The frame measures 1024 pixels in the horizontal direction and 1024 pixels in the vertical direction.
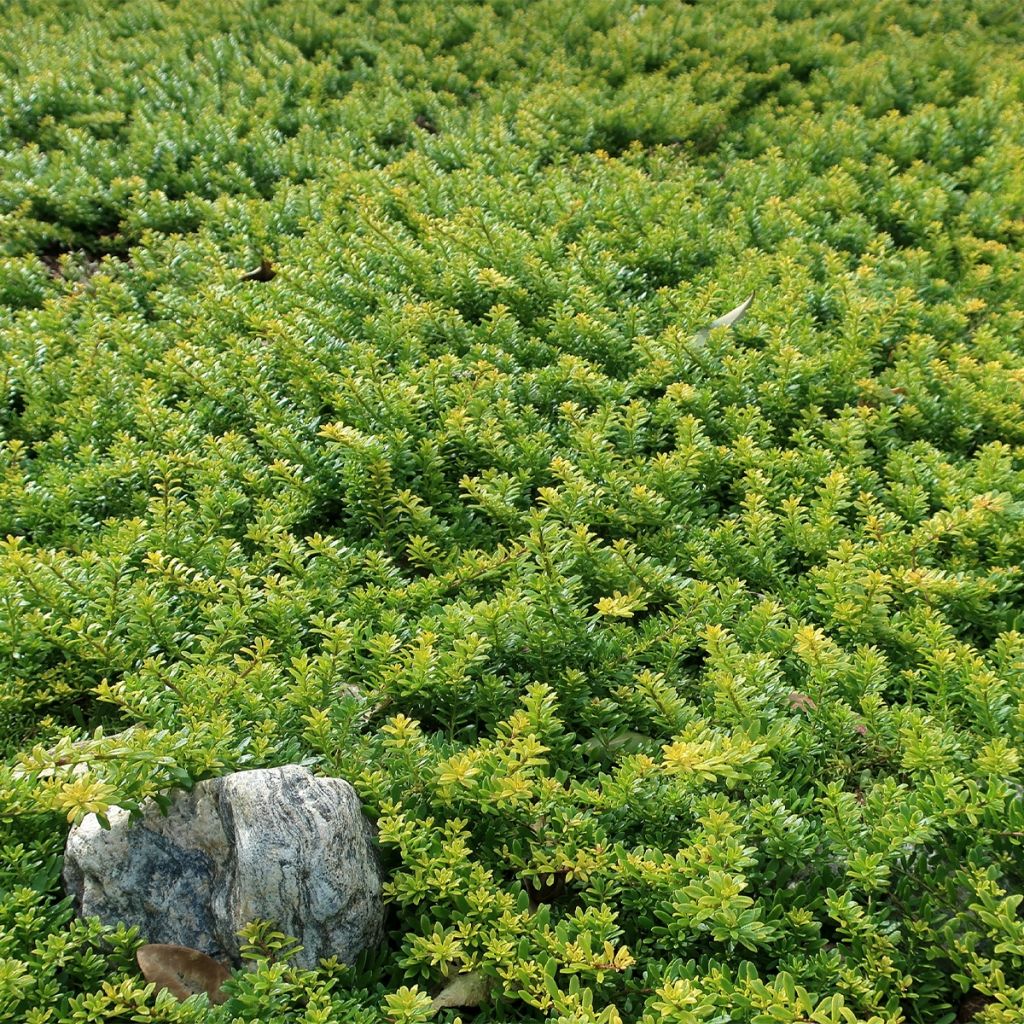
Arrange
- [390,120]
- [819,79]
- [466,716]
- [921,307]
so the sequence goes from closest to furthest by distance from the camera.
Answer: [466,716] → [921,307] → [390,120] → [819,79]

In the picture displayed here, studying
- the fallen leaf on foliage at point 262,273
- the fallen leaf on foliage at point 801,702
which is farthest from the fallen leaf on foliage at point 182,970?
the fallen leaf on foliage at point 262,273

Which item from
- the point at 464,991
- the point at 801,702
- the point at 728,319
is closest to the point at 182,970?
the point at 464,991

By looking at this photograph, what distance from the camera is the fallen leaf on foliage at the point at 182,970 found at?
2.21 metres

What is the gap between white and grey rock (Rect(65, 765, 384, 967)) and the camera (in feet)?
7.44

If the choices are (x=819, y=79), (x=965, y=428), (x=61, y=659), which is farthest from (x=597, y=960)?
(x=819, y=79)

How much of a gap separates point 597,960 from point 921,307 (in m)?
3.52

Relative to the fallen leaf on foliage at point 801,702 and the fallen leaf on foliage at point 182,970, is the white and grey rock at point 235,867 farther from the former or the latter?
the fallen leaf on foliage at point 801,702

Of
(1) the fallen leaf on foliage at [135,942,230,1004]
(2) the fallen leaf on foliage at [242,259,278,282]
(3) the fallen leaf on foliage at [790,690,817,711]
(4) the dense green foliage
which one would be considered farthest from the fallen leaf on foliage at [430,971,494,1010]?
(2) the fallen leaf on foliage at [242,259,278,282]

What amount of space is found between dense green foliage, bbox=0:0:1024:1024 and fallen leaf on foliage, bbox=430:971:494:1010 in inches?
1.3

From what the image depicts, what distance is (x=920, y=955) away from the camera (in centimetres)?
225

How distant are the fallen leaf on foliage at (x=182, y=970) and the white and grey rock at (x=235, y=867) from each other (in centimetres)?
3

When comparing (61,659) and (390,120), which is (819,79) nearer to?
(390,120)

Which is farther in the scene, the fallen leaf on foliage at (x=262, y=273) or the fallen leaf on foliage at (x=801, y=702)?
the fallen leaf on foliage at (x=262, y=273)

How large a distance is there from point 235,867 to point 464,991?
65cm
